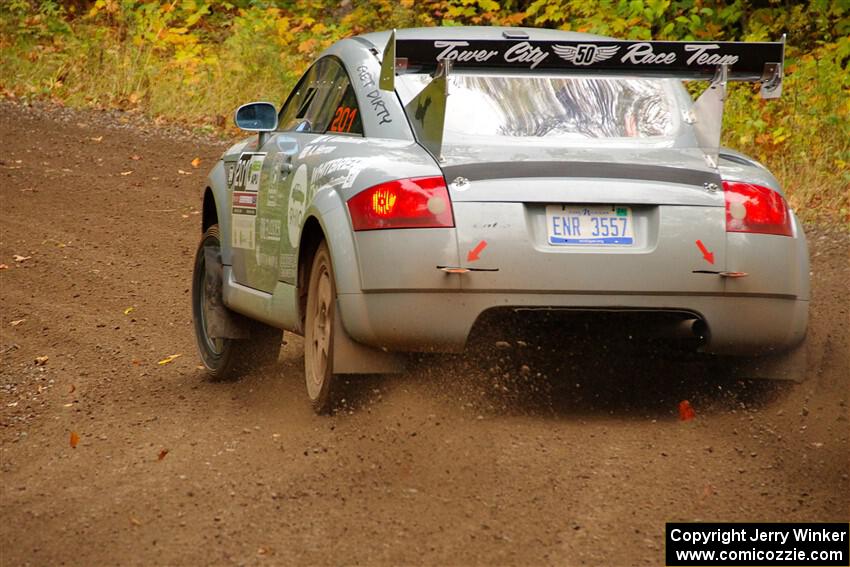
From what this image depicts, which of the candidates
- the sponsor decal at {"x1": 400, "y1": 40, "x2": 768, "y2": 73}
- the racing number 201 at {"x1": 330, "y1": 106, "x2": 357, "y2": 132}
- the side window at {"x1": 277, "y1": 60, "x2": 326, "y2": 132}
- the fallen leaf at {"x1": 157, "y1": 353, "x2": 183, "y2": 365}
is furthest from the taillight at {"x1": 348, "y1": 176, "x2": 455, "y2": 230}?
the fallen leaf at {"x1": 157, "y1": 353, "x2": 183, "y2": 365}

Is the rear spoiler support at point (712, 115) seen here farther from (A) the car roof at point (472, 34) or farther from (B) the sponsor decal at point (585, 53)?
(A) the car roof at point (472, 34)

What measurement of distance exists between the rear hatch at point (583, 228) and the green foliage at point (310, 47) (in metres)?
6.37

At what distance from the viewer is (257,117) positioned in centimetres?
702

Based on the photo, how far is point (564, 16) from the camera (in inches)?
696

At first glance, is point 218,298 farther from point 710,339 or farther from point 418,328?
point 710,339

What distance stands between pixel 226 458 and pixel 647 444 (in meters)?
1.60

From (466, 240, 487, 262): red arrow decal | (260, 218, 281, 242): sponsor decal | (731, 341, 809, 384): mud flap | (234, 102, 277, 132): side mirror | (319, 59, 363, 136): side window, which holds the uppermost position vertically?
(319, 59, 363, 136): side window

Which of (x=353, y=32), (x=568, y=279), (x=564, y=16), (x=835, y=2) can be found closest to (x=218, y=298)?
(x=568, y=279)

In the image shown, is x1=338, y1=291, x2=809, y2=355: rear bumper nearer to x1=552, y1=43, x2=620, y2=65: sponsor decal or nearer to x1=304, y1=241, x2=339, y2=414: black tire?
x1=304, y1=241, x2=339, y2=414: black tire

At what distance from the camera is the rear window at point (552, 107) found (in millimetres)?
5703

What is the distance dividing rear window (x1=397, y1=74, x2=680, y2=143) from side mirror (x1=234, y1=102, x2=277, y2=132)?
115cm

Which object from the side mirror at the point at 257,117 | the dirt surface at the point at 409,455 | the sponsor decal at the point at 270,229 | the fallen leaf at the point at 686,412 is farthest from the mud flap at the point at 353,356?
the side mirror at the point at 257,117

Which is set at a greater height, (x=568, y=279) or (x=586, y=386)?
(x=568, y=279)

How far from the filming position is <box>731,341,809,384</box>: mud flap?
5797mm
